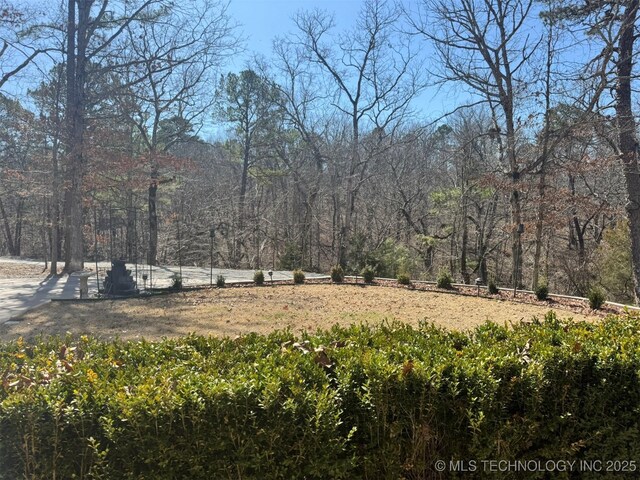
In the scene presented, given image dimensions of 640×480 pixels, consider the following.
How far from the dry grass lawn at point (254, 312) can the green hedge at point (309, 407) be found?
12.4 feet

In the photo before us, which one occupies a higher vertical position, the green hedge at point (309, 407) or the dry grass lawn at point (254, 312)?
the green hedge at point (309, 407)

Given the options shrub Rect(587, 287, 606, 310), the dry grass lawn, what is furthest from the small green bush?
shrub Rect(587, 287, 606, 310)

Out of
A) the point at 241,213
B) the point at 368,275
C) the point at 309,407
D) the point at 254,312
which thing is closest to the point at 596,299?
the point at 368,275

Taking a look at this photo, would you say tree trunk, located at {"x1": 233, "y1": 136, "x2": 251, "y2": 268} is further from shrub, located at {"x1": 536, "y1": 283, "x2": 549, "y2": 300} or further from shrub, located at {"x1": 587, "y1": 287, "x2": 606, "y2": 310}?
shrub, located at {"x1": 587, "y1": 287, "x2": 606, "y2": 310}

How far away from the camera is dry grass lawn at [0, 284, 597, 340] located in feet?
21.9

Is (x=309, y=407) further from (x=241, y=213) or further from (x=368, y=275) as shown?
(x=241, y=213)

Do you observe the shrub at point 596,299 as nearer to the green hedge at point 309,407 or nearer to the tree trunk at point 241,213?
the green hedge at point 309,407

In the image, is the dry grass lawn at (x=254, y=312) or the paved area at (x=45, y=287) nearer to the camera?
the dry grass lawn at (x=254, y=312)

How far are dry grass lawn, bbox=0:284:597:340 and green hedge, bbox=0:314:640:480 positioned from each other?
3794mm

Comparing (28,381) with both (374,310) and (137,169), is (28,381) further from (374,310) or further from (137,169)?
(137,169)

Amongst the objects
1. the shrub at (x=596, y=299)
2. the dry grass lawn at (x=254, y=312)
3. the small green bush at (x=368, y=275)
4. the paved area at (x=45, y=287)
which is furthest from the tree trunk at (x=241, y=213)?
the shrub at (x=596, y=299)

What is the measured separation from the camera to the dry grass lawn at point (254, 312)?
6672mm

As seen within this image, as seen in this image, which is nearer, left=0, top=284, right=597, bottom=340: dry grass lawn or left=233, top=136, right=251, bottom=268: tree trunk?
left=0, top=284, right=597, bottom=340: dry grass lawn

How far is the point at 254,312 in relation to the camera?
318 inches
